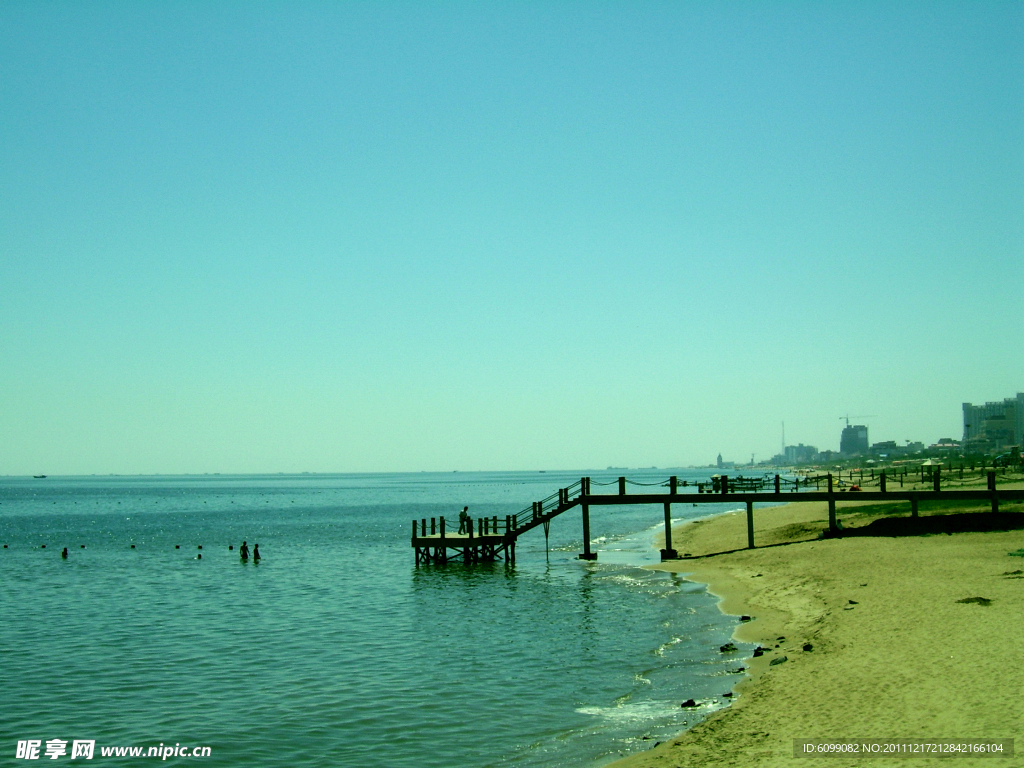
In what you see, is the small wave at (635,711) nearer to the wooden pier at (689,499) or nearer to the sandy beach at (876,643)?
the sandy beach at (876,643)

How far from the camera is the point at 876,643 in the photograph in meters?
18.7

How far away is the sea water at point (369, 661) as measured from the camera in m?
→ 16.6

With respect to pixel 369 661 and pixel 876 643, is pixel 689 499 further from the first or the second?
pixel 876 643

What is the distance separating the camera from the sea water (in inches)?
652

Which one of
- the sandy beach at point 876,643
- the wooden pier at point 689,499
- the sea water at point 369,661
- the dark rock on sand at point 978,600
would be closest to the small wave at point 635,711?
the sea water at point 369,661

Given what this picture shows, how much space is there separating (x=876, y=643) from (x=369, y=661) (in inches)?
543

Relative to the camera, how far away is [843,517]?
151 feet

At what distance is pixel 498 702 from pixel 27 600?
29207 mm

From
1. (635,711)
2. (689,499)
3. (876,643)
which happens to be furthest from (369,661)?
(689,499)

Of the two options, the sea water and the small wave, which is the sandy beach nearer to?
the sea water

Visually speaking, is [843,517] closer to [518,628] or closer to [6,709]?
[518,628]

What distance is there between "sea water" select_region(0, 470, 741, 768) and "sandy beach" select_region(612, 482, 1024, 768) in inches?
56.7

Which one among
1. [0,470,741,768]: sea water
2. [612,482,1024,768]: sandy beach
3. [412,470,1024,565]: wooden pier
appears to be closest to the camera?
Answer: [612,482,1024,768]: sandy beach

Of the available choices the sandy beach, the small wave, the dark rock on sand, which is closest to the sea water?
the small wave
